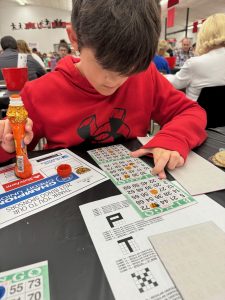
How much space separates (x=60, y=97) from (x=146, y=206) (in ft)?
1.46

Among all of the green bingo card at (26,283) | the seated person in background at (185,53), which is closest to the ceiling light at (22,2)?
the seated person in background at (185,53)

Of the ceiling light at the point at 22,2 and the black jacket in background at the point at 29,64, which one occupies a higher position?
the ceiling light at the point at 22,2

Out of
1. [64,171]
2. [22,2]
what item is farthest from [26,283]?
[22,2]

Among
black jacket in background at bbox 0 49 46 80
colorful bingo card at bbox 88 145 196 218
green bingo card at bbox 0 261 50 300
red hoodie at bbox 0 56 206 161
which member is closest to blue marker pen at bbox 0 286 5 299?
green bingo card at bbox 0 261 50 300

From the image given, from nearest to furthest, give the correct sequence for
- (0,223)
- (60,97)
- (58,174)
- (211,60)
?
(0,223)
(58,174)
(60,97)
(211,60)

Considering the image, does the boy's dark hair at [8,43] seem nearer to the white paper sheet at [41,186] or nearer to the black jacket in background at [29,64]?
the black jacket in background at [29,64]

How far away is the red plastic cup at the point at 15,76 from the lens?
1287 mm

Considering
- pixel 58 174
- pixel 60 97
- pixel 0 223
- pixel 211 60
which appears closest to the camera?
pixel 0 223

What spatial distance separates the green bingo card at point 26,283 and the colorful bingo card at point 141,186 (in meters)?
0.17

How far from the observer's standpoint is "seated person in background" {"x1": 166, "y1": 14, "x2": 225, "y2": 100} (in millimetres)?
1511

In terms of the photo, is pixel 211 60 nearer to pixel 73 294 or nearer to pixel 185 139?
pixel 185 139

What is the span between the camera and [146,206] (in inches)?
16.6

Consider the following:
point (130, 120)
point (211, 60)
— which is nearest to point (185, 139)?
point (130, 120)

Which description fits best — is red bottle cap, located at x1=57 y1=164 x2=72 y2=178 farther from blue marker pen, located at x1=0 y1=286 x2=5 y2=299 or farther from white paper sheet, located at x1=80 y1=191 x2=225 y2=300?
blue marker pen, located at x1=0 y1=286 x2=5 y2=299
